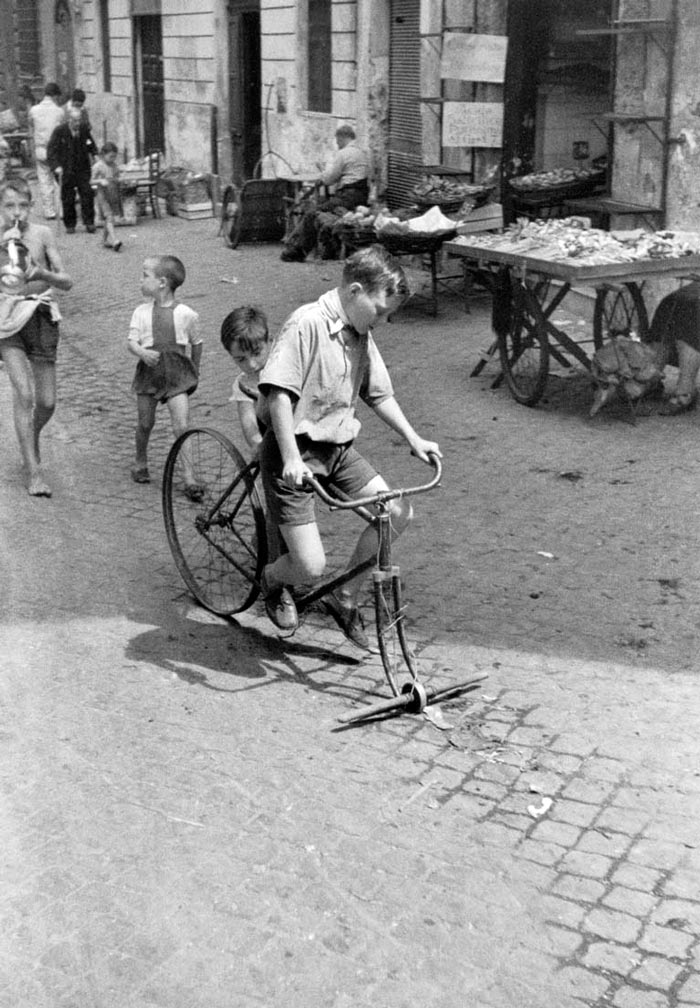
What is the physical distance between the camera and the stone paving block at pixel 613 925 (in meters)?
3.58

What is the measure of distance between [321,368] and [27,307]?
2936mm

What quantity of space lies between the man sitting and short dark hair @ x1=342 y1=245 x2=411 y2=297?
1070 cm

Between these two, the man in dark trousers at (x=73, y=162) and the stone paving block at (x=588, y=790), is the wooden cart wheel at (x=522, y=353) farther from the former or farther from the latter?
the man in dark trousers at (x=73, y=162)

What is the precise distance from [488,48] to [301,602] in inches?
383

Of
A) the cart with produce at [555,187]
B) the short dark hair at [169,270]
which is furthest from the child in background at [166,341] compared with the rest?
the cart with produce at [555,187]

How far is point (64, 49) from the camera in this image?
1125 inches

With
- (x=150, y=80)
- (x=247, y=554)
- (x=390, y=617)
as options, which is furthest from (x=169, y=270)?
(x=150, y=80)

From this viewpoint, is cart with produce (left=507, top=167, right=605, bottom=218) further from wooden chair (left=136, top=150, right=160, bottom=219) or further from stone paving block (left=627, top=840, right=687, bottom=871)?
stone paving block (left=627, top=840, right=687, bottom=871)

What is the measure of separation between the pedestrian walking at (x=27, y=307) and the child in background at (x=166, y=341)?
1.52 ft

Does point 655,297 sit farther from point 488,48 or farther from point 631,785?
point 631,785

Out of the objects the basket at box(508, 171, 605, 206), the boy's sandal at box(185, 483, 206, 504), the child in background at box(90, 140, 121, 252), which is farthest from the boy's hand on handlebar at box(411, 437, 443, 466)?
the child in background at box(90, 140, 121, 252)

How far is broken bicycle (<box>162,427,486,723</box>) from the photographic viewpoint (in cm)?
473

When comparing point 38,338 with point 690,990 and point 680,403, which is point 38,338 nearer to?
point 680,403

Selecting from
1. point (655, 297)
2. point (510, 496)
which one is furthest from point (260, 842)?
point (655, 297)
